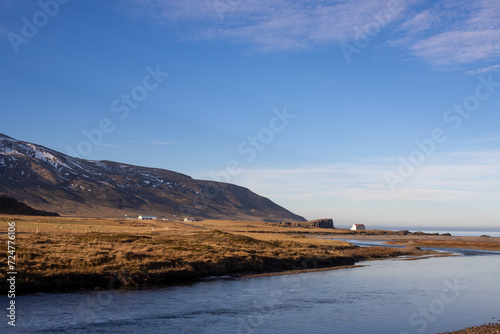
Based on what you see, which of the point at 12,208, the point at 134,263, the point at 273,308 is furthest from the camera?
the point at 12,208

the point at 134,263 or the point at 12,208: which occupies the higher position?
the point at 12,208

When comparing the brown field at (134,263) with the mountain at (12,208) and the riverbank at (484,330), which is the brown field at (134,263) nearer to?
the riverbank at (484,330)

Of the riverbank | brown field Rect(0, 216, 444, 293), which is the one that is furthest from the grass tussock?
the riverbank

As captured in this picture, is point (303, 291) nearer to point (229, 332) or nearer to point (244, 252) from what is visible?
point (229, 332)

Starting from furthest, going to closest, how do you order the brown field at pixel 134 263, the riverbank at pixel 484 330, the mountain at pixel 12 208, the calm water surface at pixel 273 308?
the mountain at pixel 12 208, the brown field at pixel 134 263, the calm water surface at pixel 273 308, the riverbank at pixel 484 330

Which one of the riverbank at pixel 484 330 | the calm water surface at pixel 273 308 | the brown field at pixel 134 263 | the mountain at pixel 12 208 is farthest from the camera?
the mountain at pixel 12 208

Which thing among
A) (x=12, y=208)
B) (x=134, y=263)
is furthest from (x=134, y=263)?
(x=12, y=208)

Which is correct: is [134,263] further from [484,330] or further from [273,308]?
[484,330]

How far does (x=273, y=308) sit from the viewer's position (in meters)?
31.9

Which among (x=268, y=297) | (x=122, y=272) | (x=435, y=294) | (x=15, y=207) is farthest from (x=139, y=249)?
(x=15, y=207)

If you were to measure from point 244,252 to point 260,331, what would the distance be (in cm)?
3252

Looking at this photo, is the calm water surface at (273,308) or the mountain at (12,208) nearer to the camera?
the calm water surface at (273,308)

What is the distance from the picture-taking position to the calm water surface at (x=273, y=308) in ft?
→ 86.1

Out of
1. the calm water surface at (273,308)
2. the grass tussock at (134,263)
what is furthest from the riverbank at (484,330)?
the grass tussock at (134,263)
